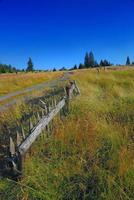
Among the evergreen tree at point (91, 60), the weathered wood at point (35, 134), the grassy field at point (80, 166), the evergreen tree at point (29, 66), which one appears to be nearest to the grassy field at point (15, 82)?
the weathered wood at point (35, 134)

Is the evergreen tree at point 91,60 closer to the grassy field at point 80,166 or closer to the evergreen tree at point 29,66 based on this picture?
the evergreen tree at point 29,66

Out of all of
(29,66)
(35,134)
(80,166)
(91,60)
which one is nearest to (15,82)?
(35,134)

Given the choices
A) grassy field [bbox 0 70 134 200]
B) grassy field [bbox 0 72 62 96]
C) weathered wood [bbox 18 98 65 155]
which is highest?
weathered wood [bbox 18 98 65 155]

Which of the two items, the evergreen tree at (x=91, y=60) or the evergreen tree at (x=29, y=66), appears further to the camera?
the evergreen tree at (x=91, y=60)

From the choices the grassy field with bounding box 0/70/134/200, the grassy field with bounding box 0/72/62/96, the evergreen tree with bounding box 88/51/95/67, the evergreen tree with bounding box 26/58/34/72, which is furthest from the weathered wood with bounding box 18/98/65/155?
the evergreen tree with bounding box 88/51/95/67

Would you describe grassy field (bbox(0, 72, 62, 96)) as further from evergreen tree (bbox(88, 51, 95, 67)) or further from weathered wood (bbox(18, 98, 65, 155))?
evergreen tree (bbox(88, 51, 95, 67))

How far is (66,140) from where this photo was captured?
5082 millimetres

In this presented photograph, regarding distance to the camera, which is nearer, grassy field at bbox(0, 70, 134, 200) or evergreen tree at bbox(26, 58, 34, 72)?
grassy field at bbox(0, 70, 134, 200)

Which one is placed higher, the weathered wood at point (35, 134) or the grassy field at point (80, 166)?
the weathered wood at point (35, 134)

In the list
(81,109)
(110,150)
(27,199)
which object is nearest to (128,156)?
(110,150)

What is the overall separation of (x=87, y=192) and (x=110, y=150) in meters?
0.96

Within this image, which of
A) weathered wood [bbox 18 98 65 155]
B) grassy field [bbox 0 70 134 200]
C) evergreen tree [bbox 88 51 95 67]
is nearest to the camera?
grassy field [bbox 0 70 134 200]

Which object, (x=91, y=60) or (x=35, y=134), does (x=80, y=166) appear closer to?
(x=35, y=134)

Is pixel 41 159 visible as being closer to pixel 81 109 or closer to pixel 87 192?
pixel 87 192
